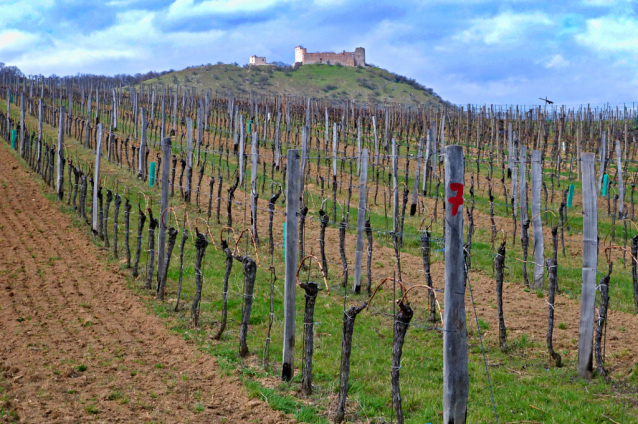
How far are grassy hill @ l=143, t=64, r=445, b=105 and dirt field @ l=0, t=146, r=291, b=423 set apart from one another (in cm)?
6929

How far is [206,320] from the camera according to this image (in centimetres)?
804

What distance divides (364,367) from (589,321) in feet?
8.64

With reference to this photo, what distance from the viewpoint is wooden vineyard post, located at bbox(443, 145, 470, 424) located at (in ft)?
14.1

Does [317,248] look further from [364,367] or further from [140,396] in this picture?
[140,396]

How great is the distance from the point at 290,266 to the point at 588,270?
339cm

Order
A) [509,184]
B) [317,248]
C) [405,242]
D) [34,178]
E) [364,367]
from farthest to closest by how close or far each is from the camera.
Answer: [509,184] < [34,178] < [405,242] < [317,248] < [364,367]

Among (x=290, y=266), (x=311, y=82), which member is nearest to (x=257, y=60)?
(x=311, y=82)

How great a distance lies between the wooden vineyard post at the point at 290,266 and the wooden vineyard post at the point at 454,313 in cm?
204

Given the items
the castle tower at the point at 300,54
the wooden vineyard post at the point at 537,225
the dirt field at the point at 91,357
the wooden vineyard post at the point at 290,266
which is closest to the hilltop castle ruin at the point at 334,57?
the castle tower at the point at 300,54

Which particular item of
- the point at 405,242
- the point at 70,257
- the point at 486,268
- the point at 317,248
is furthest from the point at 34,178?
the point at 486,268

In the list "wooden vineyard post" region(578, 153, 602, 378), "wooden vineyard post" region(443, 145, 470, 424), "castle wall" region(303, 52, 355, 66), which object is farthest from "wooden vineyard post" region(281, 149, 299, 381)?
"castle wall" region(303, 52, 355, 66)

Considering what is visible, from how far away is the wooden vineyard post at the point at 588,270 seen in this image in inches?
248

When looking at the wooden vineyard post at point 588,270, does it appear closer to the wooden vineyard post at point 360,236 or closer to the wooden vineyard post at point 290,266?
the wooden vineyard post at point 290,266

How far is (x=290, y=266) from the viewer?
6164mm
